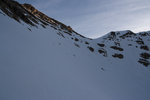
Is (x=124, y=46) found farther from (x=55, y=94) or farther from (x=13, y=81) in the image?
(x=13, y=81)

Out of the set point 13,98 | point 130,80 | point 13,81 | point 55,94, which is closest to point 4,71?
point 13,81

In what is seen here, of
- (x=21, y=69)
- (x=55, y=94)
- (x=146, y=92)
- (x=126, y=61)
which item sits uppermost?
(x=21, y=69)

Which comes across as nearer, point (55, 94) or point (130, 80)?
point (55, 94)

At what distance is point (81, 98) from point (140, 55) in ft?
110

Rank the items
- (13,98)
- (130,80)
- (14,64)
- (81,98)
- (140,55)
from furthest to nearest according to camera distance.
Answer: (140,55), (130,80), (81,98), (14,64), (13,98)

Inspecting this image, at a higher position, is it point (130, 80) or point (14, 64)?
point (14, 64)

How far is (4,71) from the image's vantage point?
470 centimetres

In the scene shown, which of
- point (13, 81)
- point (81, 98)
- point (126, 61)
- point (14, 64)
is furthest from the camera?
point (126, 61)

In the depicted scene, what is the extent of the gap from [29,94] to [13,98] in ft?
2.83

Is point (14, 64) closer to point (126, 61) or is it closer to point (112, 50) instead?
Result: point (126, 61)

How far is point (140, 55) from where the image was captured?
30203 millimetres

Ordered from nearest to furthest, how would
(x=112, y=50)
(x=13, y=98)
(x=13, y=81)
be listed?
(x=13, y=98) < (x=13, y=81) < (x=112, y=50)

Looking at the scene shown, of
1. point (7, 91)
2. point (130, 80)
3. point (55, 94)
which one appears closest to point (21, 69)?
point (7, 91)

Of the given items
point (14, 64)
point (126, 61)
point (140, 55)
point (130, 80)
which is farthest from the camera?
point (140, 55)
